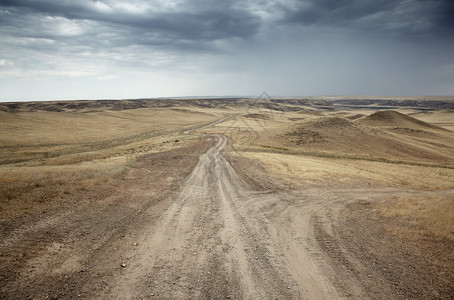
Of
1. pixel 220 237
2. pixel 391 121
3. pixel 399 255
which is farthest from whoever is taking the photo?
pixel 391 121

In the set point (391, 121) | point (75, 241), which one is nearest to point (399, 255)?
point (75, 241)

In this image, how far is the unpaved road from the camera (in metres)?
6.95

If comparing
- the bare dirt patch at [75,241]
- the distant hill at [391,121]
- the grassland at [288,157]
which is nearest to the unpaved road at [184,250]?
the bare dirt patch at [75,241]

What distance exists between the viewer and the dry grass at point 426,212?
421 inches

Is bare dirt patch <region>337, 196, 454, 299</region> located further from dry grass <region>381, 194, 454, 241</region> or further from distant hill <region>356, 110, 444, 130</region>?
distant hill <region>356, 110, 444, 130</region>

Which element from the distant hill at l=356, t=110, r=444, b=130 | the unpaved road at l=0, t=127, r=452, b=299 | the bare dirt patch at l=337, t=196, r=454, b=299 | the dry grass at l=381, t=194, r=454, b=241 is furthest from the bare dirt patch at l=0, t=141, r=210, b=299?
the distant hill at l=356, t=110, r=444, b=130

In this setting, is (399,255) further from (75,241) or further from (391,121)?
(391,121)

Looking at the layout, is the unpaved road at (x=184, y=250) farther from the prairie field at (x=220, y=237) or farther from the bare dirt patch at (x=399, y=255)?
the bare dirt patch at (x=399, y=255)

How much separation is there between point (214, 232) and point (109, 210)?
6216 mm

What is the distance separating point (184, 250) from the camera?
9.03 metres

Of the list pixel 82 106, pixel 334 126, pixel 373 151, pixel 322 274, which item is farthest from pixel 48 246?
pixel 82 106

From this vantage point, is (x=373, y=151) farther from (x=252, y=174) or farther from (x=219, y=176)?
(x=219, y=176)

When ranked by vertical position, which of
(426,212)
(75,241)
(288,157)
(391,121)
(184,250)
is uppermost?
A: (391,121)

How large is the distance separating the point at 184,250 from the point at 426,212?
1368cm
